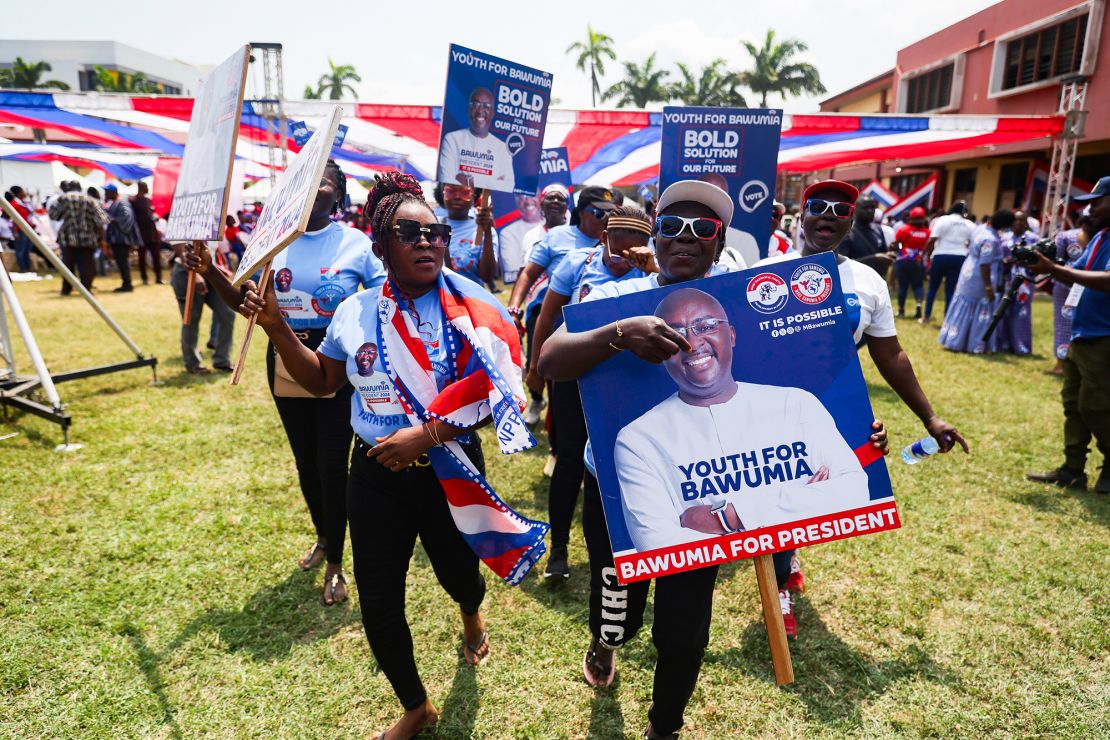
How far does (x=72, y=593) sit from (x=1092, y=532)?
6.29m

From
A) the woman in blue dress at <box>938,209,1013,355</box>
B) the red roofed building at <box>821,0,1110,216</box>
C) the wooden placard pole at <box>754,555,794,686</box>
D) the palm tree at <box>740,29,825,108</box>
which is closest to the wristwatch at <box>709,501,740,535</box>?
the wooden placard pole at <box>754,555,794,686</box>

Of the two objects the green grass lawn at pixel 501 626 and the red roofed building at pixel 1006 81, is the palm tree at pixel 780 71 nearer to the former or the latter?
the red roofed building at pixel 1006 81

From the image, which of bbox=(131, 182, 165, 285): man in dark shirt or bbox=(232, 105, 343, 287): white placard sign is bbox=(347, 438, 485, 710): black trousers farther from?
bbox=(131, 182, 165, 285): man in dark shirt

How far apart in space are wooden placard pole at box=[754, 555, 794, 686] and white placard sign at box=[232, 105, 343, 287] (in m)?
1.71

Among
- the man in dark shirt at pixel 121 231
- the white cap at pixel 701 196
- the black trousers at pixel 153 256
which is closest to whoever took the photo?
the white cap at pixel 701 196

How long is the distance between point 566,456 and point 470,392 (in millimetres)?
1403

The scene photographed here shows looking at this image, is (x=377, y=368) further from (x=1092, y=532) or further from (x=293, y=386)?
(x=1092, y=532)

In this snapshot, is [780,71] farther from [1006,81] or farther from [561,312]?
[561,312]

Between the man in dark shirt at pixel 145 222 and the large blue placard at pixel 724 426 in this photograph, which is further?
the man in dark shirt at pixel 145 222

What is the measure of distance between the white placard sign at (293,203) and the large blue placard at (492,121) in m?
2.39

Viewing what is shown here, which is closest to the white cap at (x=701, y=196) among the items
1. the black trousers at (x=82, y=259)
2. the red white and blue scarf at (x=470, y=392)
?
the red white and blue scarf at (x=470, y=392)

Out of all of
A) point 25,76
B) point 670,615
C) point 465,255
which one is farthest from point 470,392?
point 25,76

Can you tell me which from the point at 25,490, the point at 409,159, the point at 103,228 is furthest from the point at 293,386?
the point at 103,228

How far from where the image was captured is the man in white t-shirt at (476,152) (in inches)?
186
